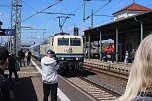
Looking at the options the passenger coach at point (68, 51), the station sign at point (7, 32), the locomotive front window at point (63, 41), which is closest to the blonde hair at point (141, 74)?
the passenger coach at point (68, 51)

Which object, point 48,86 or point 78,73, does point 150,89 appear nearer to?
point 48,86

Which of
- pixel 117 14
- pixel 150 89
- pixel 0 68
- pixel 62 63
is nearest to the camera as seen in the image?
pixel 150 89

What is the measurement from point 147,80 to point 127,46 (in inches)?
2102

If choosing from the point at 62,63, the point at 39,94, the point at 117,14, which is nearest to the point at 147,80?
the point at 39,94

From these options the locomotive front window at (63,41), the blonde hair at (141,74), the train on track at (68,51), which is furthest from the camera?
the locomotive front window at (63,41)

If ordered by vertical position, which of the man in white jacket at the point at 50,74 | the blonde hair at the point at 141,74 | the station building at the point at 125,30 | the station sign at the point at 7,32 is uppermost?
the station building at the point at 125,30

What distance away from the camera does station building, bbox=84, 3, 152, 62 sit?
3365cm

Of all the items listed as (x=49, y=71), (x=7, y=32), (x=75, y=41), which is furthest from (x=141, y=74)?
(x=7, y=32)

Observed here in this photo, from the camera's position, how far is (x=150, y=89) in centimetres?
243

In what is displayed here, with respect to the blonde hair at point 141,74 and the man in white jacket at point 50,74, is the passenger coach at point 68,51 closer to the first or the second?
the man in white jacket at point 50,74

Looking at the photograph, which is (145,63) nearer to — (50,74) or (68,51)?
(50,74)

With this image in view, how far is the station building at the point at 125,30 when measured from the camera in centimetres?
3365

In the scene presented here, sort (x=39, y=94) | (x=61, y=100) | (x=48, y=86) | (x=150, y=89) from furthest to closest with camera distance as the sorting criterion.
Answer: (x=39, y=94)
(x=61, y=100)
(x=48, y=86)
(x=150, y=89)

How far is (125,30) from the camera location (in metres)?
46.0
